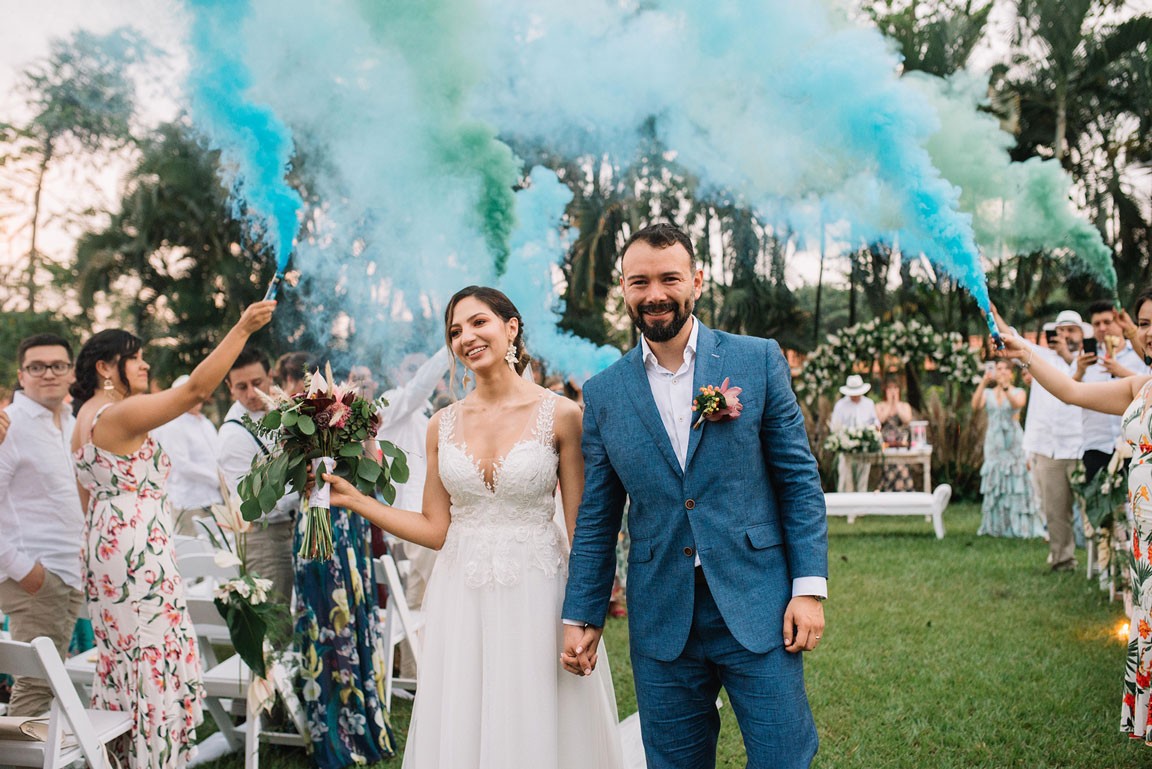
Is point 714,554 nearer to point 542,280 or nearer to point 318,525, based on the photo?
point 318,525

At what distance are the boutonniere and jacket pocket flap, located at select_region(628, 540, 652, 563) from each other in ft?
1.61

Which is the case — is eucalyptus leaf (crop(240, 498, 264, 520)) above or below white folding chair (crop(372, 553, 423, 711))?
above

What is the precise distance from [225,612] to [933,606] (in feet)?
21.3

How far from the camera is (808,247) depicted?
21422 mm

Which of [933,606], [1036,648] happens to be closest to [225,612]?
[1036,648]

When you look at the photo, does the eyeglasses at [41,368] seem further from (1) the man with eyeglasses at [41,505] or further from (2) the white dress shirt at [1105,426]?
(2) the white dress shirt at [1105,426]

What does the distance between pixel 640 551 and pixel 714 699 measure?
567mm

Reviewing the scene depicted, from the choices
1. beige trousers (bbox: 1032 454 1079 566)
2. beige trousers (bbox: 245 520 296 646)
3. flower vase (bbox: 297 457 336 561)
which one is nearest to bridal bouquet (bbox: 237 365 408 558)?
flower vase (bbox: 297 457 336 561)

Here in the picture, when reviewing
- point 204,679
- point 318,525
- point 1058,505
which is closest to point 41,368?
point 204,679

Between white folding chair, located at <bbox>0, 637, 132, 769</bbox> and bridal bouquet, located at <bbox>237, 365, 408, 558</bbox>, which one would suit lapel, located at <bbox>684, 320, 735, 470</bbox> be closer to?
bridal bouquet, located at <bbox>237, 365, 408, 558</bbox>

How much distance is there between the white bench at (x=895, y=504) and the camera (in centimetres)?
1266

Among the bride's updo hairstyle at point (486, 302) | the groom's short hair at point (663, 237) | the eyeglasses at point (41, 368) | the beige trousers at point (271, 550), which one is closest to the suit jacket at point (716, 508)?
the groom's short hair at point (663, 237)

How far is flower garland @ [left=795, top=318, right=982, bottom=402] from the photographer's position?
17.0m

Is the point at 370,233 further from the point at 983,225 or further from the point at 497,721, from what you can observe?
the point at 497,721
